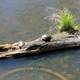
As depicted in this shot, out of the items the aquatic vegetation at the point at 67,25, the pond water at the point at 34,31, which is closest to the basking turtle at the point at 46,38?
the pond water at the point at 34,31

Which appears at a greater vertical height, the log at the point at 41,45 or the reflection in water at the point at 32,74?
the log at the point at 41,45

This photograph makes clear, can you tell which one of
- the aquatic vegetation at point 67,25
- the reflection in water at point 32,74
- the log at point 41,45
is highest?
the aquatic vegetation at point 67,25

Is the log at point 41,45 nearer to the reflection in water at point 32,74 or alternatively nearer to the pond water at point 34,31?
the pond water at point 34,31

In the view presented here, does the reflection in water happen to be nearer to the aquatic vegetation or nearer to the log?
the log

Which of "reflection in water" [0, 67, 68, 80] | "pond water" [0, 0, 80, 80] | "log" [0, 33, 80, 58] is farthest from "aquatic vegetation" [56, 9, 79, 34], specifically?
"reflection in water" [0, 67, 68, 80]

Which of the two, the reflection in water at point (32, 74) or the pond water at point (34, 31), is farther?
the pond water at point (34, 31)

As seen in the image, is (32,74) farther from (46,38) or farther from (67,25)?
(67,25)

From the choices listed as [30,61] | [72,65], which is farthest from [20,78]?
[72,65]
